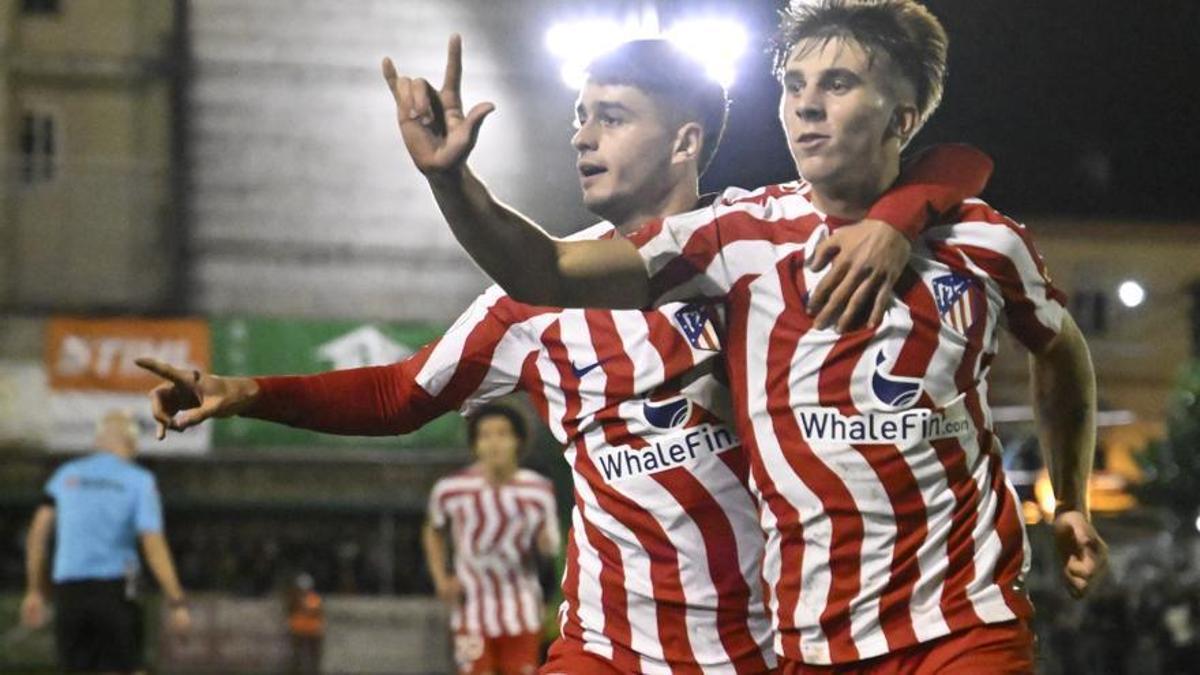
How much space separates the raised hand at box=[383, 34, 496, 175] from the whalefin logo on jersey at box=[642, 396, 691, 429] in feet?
4.07

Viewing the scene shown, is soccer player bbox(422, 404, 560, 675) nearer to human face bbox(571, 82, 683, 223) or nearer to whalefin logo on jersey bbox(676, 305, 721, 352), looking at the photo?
human face bbox(571, 82, 683, 223)

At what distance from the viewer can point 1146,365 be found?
153ft

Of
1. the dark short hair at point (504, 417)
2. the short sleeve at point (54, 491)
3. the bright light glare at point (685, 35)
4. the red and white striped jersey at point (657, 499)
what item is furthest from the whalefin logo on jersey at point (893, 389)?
the bright light glare at point (685, 35)

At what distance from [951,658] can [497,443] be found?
6441 millimetres

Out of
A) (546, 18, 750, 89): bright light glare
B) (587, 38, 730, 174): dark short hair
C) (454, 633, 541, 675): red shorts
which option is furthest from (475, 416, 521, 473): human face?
(587, 38, 730, 174): dark short hair

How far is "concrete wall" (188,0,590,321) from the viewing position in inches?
1059

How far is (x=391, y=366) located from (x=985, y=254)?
135 centimetres

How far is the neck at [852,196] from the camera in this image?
3881 mm

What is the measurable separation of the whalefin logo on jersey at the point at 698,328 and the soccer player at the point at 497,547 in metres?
5.63

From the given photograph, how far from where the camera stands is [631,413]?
4.32 metres

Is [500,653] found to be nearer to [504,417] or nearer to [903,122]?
[504,417]

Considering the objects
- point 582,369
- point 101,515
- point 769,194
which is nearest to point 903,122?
point 769,194

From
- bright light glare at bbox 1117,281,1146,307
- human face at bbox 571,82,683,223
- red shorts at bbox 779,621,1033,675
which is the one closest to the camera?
red shorts at bbox 779,621,1033,675

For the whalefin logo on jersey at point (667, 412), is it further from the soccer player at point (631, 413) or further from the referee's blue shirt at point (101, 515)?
the referee's blue shirt at point (101, 515)
